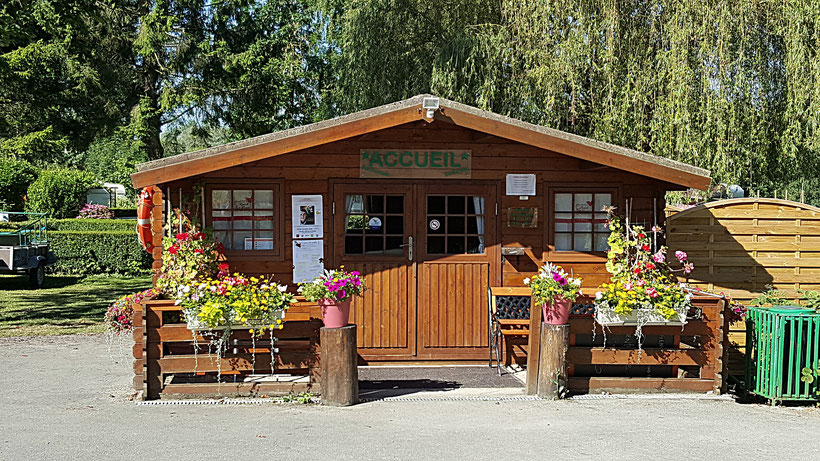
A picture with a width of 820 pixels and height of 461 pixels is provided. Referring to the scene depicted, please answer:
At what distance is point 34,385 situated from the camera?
30.2ft

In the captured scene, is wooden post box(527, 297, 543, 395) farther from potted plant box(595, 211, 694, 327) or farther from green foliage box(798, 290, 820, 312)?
green foliage box(798, 290, 820, 312)

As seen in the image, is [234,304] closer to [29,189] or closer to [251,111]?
[29,189]

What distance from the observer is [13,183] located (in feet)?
90.8

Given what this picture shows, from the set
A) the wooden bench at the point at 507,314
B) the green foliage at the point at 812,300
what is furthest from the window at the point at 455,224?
the green foliage at the point at 812,300

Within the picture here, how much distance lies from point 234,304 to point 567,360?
3.24 meters

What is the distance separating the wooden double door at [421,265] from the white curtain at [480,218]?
1 centimetres

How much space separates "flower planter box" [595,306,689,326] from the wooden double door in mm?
1971

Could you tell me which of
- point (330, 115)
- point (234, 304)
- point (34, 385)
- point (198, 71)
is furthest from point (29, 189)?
point (234, 304)

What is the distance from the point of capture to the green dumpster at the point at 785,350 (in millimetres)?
8070

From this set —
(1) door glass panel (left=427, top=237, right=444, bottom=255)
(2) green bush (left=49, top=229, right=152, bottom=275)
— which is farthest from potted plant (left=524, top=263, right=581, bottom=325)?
(2) green bush (left=49, top=229, right=152, bottom=275)

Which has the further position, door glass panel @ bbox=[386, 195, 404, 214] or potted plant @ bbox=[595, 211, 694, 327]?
door glass panel @ bbox=[386, 195, 404, 214]

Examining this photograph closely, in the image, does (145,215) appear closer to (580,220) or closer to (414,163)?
(414,163)

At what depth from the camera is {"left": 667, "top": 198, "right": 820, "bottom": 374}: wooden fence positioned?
1030cm

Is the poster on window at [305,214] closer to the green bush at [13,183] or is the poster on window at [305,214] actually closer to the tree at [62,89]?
the tree at [62,89]
